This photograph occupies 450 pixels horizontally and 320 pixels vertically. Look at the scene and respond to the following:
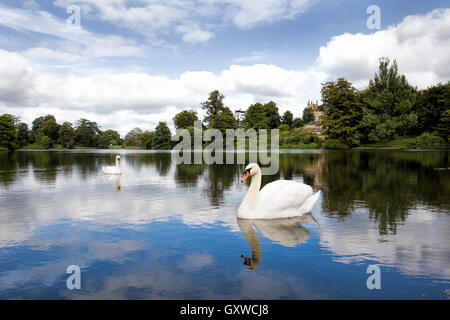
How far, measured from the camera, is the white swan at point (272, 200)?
859 cm

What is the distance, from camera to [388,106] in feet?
240

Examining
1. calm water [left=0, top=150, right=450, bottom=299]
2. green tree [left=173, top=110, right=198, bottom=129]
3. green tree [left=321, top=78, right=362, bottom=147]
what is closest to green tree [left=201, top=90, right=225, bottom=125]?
green tree [left=173, top=110, right=198, bottom=129]

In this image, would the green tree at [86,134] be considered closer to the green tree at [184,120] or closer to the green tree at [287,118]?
the green tree at [184,120]

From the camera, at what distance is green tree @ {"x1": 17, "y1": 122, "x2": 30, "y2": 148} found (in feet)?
428

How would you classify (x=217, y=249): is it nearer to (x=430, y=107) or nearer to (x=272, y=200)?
(x=272, y=200)

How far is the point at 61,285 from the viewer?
4855 millimetres

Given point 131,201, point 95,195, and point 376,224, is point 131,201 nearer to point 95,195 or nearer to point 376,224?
point 95,195

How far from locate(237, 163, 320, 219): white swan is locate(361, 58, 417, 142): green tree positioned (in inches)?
2725

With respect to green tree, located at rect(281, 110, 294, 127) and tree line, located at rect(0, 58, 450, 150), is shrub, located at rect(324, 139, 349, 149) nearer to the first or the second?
tree line, located at rect(0, 58, 450, 150)

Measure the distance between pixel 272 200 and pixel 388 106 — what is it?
249 ft

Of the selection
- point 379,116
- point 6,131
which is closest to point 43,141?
point 6,131

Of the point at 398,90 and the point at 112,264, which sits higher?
the point at 398,90
